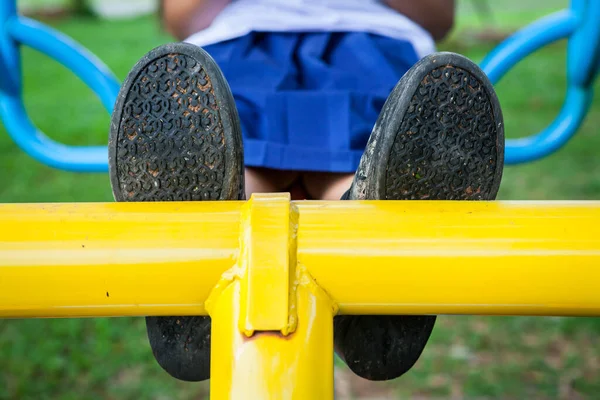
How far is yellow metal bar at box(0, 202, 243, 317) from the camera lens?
456 millimetres

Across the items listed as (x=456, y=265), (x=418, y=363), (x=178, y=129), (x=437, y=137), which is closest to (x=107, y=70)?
(x=178, y=129)

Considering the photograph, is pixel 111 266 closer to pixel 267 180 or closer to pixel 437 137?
pixel 437 137

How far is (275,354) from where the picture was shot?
424mm

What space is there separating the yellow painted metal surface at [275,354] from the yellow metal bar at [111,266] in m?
0.02

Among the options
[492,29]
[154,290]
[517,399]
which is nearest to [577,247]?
[154,290]

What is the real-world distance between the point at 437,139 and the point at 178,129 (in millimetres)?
202

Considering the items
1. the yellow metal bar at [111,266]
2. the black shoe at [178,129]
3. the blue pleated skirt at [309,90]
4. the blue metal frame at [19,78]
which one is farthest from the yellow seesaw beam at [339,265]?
the blue metal frame at [19,78]

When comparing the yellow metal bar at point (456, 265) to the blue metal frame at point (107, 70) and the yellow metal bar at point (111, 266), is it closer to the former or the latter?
the yellow metal bar at point (111, 266)

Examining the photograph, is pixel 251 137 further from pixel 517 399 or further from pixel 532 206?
pixel 517 399

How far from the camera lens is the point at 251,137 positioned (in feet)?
2.66

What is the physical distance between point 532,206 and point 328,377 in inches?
7.0

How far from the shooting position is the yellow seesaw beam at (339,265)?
1.49 ft

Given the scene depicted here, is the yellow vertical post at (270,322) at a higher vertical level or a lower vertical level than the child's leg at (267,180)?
lower

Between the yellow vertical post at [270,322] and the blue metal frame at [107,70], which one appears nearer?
the yellow vertical post at [270,322]
